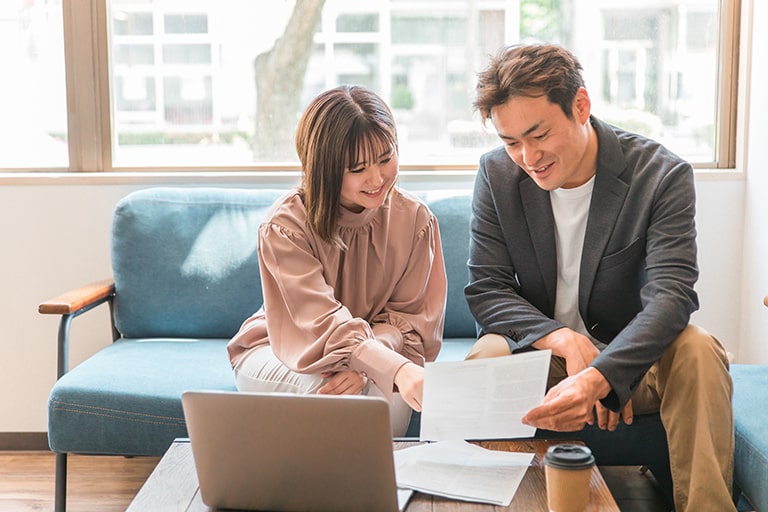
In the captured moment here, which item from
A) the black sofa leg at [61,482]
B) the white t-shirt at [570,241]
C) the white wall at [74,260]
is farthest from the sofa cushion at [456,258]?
the black sofa leg at [61,482]

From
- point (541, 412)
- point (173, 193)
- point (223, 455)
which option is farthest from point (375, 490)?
point (173, 193)

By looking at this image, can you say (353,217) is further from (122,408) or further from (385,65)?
(385,65)

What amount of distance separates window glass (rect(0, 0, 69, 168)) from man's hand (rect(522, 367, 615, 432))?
2.14 metres

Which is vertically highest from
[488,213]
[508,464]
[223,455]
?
[488,213]

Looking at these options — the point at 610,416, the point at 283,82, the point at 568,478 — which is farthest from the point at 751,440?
the point at 283,82

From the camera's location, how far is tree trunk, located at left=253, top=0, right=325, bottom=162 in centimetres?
311

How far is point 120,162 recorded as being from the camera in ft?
10.5

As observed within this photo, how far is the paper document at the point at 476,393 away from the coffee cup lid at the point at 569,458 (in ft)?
0.63

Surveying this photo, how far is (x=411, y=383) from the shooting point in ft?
6.07

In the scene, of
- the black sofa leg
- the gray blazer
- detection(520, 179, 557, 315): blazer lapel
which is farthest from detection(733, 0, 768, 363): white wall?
the black sofa leg

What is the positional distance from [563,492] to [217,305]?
5.31ft

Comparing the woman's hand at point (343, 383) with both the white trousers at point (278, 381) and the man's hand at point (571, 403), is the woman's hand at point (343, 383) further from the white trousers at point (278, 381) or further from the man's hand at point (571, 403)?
the man's hand at point (571, 403)

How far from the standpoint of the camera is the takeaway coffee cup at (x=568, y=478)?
1.44 metres

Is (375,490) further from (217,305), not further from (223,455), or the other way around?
(217,305)
